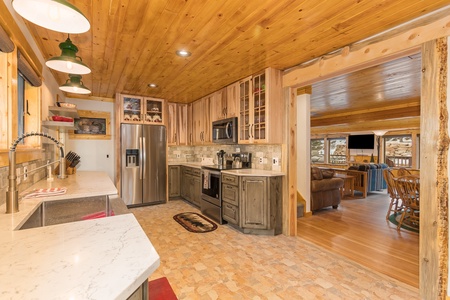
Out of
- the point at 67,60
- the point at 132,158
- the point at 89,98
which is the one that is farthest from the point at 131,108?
the point at 67,60

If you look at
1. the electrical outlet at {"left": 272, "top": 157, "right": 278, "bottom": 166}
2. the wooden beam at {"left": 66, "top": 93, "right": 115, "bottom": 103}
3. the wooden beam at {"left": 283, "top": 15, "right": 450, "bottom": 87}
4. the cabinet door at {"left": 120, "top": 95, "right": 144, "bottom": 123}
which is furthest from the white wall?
the wooden beam at {"left": 283, "top": 15, "right": 450, "bottom": 87}

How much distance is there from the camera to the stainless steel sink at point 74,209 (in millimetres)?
1678

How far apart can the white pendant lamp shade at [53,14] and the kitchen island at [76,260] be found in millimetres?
1097

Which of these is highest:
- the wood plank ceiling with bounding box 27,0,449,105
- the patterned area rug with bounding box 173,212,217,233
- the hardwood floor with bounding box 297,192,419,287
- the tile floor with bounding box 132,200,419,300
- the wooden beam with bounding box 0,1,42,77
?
the wood plank ceiling with bounding box 27,0,449,105

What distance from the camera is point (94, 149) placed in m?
5.11

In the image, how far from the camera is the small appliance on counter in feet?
12.6

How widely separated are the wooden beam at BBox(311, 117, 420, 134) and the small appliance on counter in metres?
6.08

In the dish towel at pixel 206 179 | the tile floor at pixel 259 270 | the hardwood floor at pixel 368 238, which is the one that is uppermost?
the dish towel at pixel 206 179

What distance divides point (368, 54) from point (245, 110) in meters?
1.92

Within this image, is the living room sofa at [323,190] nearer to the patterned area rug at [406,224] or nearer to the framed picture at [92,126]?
the patterned area rug at [406,224]

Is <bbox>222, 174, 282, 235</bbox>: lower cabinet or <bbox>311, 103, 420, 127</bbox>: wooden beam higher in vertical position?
<bbox>311, 103, 420, 127</bbox>: wooden beam

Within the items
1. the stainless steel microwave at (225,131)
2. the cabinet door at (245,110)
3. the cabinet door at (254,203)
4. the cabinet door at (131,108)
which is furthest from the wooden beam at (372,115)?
the cabinet door at (131,108)

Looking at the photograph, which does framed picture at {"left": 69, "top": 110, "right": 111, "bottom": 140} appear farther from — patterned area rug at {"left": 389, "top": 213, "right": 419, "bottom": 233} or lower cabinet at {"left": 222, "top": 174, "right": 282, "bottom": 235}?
Answer: patterned area rug at {"left": 389, "top": 213, "right": 419, "bottom": 233}

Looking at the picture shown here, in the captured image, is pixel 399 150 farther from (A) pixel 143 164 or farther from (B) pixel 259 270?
(A) pixel 143 164
